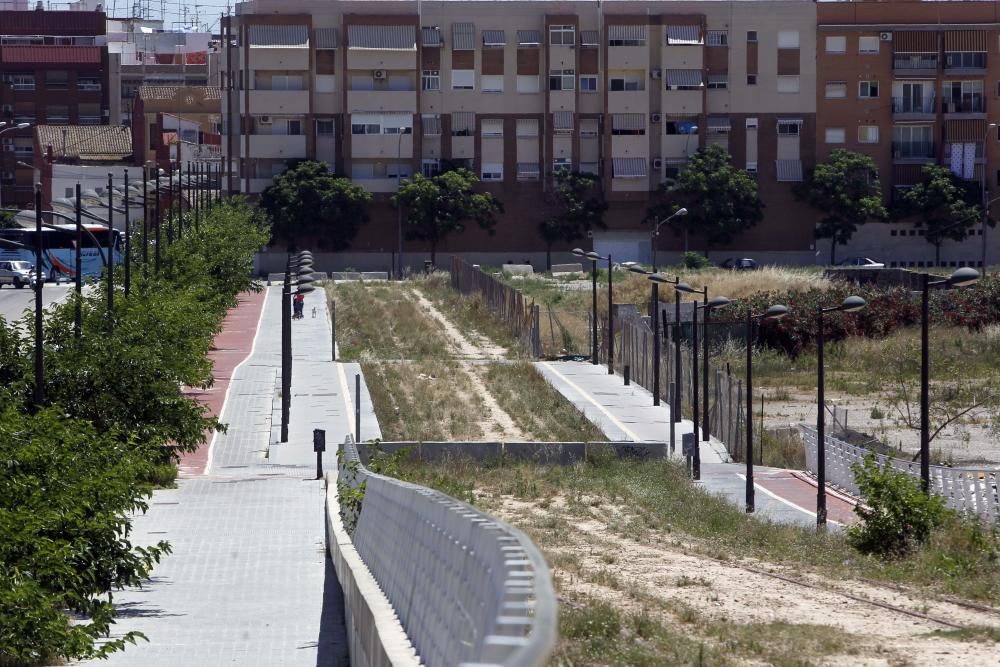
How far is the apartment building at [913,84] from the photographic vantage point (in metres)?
90.6

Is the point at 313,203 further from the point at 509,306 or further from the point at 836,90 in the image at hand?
the point at 836,90

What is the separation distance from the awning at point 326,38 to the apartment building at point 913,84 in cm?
2762

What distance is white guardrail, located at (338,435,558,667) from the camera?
15.7 ft

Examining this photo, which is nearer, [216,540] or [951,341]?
[216,540]

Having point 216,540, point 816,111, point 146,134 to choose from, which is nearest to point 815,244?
point 816,111

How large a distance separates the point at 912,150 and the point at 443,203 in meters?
27.7

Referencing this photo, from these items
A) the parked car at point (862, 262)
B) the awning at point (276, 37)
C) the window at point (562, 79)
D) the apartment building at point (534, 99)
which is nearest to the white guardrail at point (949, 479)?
the parked car at point (862, 262)

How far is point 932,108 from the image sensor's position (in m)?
90.9

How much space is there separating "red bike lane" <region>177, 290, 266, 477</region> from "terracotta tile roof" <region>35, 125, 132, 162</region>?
23656 mm

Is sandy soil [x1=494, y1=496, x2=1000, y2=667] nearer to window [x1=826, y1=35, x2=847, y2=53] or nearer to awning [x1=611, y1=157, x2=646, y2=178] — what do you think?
awning [x1=611, y1=157, x2=646, y2=178]

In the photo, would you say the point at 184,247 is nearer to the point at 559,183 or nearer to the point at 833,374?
the point at 833,374

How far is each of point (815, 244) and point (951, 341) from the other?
115ft

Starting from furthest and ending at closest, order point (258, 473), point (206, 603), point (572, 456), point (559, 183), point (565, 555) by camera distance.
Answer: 1. point (559, 183)
2. point (572, 456)
3. point (258, 473)
4. point (565, 555)
5. point (206, 603)

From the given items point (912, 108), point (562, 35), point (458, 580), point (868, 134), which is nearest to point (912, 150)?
point (912, 108)
